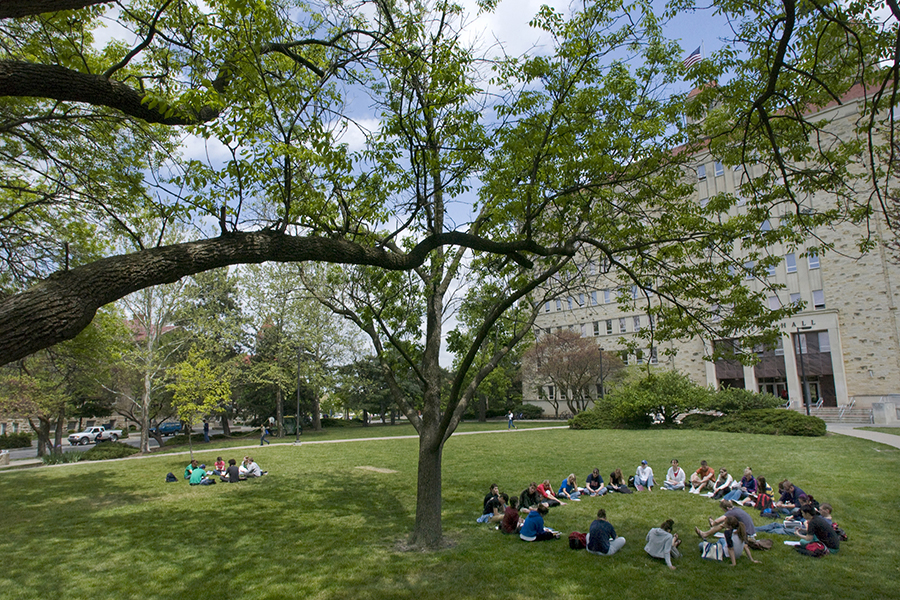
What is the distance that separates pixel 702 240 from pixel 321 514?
10273 mm

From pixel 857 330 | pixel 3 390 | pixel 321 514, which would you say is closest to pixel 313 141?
pixel 321 514

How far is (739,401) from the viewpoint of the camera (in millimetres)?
30734

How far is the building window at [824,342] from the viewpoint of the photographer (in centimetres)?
4112

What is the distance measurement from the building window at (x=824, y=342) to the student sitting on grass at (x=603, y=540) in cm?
4287

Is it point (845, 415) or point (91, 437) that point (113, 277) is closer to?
point (845, 415)

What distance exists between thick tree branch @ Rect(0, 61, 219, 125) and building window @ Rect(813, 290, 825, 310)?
4939cm

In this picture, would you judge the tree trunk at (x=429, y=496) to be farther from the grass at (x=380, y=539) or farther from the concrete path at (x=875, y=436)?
the concrete path at (x=875, y=436)

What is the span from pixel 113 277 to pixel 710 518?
33.4ft

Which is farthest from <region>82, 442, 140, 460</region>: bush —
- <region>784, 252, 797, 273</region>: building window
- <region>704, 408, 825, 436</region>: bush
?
<region>784, 252, 797, 273</region>: building window

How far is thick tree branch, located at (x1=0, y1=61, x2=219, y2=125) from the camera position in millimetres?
4262

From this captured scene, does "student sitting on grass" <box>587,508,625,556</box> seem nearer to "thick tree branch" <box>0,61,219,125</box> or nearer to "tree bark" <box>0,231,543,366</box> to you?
"tree bark" <box>0,231,543,366</box>

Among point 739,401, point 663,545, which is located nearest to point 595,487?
point 663,545

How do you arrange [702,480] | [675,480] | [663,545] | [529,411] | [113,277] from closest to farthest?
[113,277], [663,545], [702,480], [675,480], [529,411]

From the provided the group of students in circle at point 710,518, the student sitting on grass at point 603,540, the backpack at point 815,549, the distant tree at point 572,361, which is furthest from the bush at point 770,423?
the student sitting on grass at point 603,540
